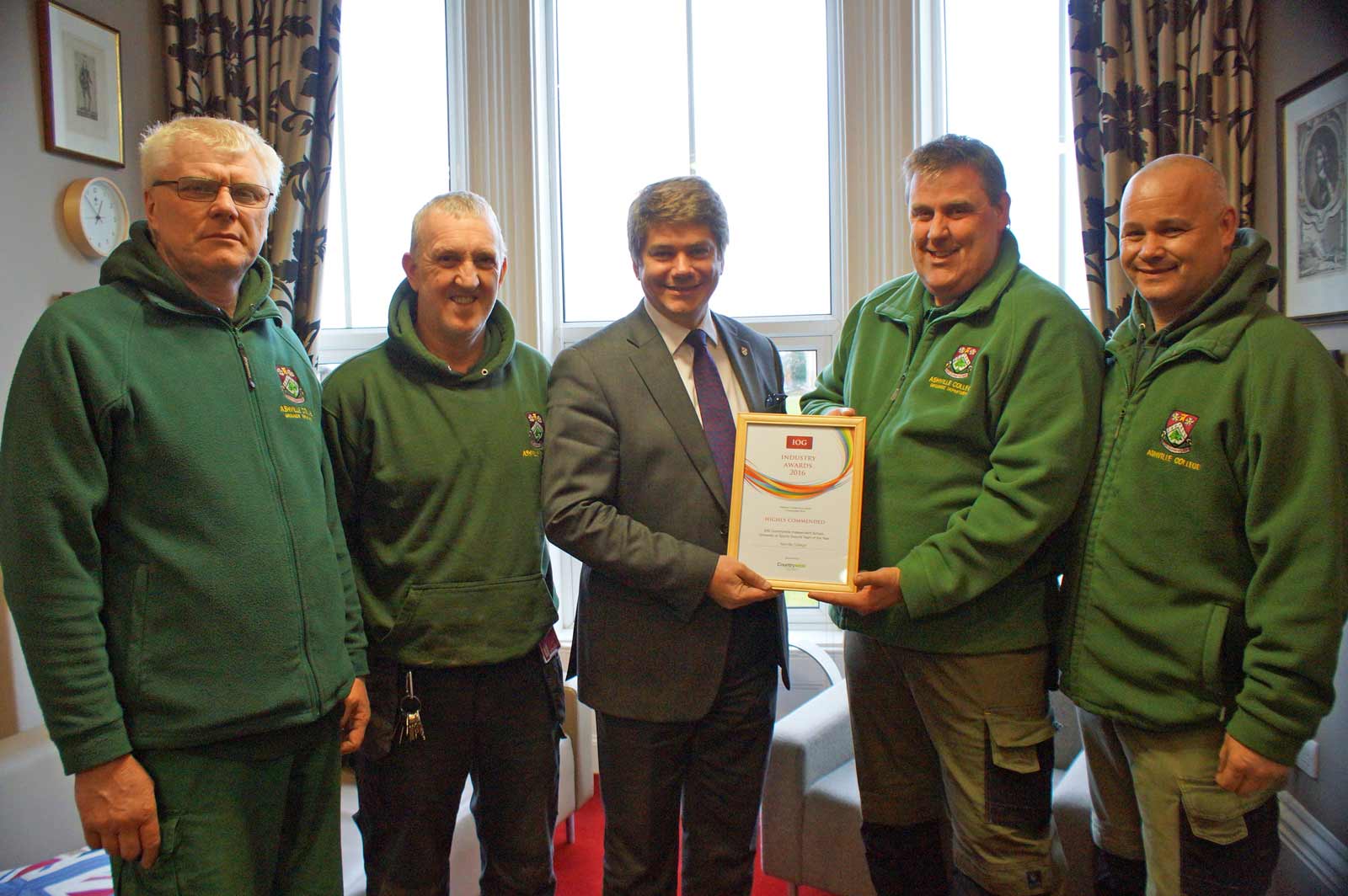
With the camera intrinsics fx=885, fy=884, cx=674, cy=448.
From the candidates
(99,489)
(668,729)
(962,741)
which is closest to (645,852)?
(668,729)

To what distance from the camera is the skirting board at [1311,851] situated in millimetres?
2178

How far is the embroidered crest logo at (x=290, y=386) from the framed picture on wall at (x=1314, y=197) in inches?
92.8

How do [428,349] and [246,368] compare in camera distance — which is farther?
[428,349]

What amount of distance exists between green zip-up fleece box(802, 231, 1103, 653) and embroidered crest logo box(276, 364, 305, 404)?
1011 millimetres

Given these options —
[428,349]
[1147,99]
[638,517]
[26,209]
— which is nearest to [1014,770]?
[638,517]

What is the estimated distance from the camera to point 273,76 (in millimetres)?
3115

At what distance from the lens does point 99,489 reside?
120cm

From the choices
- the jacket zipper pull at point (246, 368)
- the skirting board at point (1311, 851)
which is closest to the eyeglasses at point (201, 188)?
the jacket zipper pull at point (246, 368)

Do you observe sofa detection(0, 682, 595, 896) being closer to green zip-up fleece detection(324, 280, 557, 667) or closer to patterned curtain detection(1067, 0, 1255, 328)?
green zip-up fleece detection(324, 280, 557, 667)

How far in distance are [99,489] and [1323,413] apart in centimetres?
177

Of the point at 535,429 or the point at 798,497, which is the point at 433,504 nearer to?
the point at 535,429

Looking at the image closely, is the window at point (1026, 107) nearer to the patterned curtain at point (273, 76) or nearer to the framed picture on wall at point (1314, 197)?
the framed picture on wall at point (1314, 197)

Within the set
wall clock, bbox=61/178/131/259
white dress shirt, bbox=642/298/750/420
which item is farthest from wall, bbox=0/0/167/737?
white dress shirt, bbox=642/298/750/420

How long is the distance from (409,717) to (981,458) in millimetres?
1131
